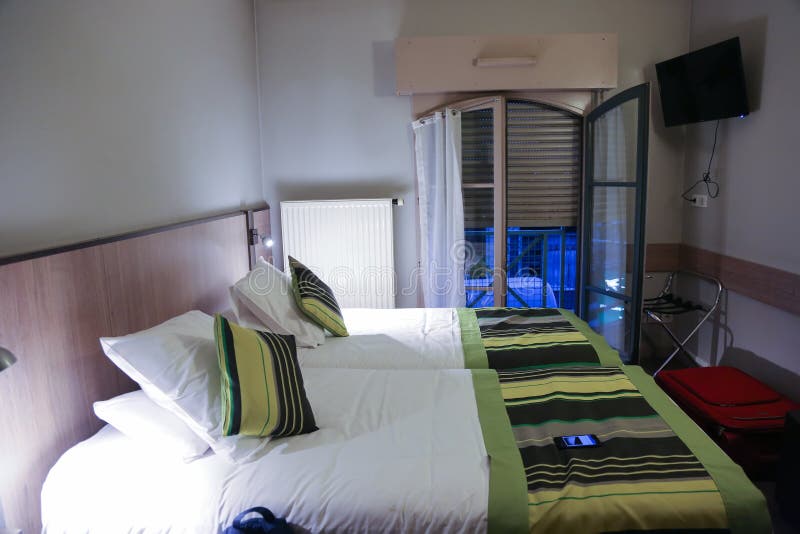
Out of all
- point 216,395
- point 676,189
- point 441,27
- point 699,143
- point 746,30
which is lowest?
point 216,395

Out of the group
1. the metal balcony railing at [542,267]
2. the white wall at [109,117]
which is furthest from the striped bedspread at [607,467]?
the metal balcony railing at [542,267]

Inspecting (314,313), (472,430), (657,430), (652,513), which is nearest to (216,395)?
(472,430)

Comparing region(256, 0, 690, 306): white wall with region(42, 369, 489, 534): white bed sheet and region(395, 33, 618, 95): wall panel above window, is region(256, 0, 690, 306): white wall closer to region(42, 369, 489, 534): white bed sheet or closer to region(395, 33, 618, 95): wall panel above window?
region(395, 33, 618, 95): wall panel above window

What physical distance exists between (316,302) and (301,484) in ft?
4.15

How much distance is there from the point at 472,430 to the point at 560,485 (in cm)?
34

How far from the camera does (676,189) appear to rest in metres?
3.91

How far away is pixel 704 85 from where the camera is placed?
3.24 m

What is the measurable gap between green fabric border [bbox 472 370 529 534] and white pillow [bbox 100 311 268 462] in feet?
2.20

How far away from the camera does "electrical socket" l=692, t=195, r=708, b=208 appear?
11.8 ft

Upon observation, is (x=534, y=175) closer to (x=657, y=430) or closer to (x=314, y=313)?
(x=314, y=313)

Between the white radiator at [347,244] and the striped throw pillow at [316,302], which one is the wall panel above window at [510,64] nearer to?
the white radiator at [347,244]

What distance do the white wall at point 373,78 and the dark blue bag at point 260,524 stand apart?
282 centimetres

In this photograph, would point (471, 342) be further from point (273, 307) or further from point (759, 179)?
point (759, 179)

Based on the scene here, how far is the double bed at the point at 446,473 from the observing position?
55.2 inches
